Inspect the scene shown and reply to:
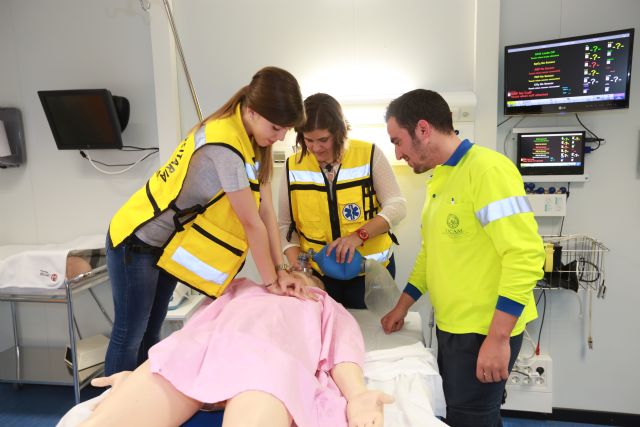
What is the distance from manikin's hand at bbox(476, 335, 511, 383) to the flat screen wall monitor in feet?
4.40

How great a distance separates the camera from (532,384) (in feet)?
7.50

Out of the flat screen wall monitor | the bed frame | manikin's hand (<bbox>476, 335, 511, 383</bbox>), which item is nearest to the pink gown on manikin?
manikin's hand (<bbox>476, 335, 511, 383</bbox>)

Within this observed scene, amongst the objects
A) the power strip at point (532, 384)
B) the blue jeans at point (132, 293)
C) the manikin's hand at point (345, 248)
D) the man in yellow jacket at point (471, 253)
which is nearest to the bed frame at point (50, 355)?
the blue jeans at point (132, 293)

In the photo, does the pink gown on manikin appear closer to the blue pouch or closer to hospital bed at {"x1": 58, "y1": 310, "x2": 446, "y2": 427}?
hospital bed at {"x1": 58, "y1": 310, "x2": 446, "y2": 427}

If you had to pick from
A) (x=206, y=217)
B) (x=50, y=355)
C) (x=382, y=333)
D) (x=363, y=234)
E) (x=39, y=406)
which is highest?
(x=206, y=217)

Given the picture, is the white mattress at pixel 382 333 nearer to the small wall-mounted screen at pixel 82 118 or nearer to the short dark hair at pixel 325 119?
the short dark hair at pixel 325 119

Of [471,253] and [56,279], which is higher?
[471,253]

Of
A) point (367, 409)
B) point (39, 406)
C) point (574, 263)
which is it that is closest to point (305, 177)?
point (367, 409)

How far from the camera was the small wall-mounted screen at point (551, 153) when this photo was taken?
2109 mm

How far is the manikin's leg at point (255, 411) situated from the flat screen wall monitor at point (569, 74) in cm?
177

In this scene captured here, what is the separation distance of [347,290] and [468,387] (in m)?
0.72

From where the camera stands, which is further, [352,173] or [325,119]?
[352,173]

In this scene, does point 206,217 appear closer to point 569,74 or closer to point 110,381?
point 110,381

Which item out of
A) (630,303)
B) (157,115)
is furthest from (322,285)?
(630,303)
